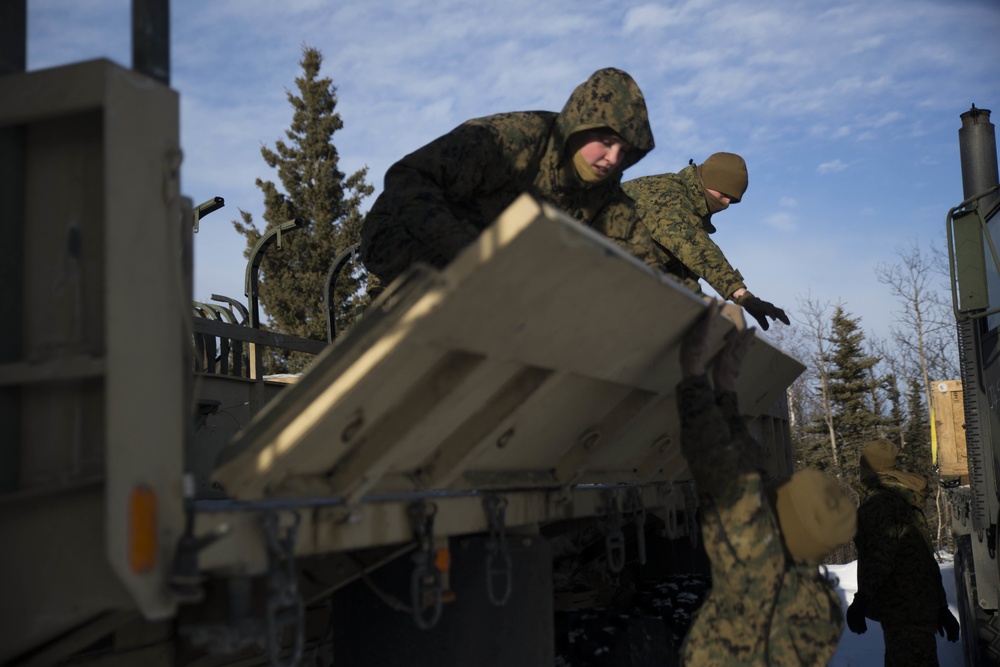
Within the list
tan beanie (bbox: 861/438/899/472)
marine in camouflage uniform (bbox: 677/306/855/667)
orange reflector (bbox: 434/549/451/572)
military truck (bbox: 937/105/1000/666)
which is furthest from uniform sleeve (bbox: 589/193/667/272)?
tan beanie (bbox: 861/438/899/472)

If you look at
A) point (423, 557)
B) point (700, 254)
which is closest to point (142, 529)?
point (423, 557)

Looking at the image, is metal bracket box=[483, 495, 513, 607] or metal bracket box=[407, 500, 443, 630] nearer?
metal bracket box=[407, 500, 443, 630]

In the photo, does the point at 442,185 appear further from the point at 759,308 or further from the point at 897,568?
the point at 897,568

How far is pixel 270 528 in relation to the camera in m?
1.88

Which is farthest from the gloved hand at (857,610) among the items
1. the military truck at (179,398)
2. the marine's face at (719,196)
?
the military truck at (179,398)

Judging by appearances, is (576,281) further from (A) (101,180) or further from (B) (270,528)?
(A) (101,180)

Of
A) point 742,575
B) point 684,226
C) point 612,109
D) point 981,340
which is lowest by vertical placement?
point 742,575

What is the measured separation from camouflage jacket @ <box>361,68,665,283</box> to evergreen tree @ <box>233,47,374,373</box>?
59.8 ft

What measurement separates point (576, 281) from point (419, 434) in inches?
20.0

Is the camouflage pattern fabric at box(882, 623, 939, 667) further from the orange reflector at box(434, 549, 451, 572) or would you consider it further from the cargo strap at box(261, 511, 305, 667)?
the cargo strap at box(261, 511, 305, 667)

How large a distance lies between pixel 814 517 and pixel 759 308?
1.22 m

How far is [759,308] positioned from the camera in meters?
4.01

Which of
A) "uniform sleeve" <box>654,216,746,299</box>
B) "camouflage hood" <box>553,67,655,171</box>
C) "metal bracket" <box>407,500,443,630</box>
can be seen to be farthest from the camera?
"uniform sleeve" <box>654,216,746,299</box>

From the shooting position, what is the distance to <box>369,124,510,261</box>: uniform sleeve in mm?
2836
